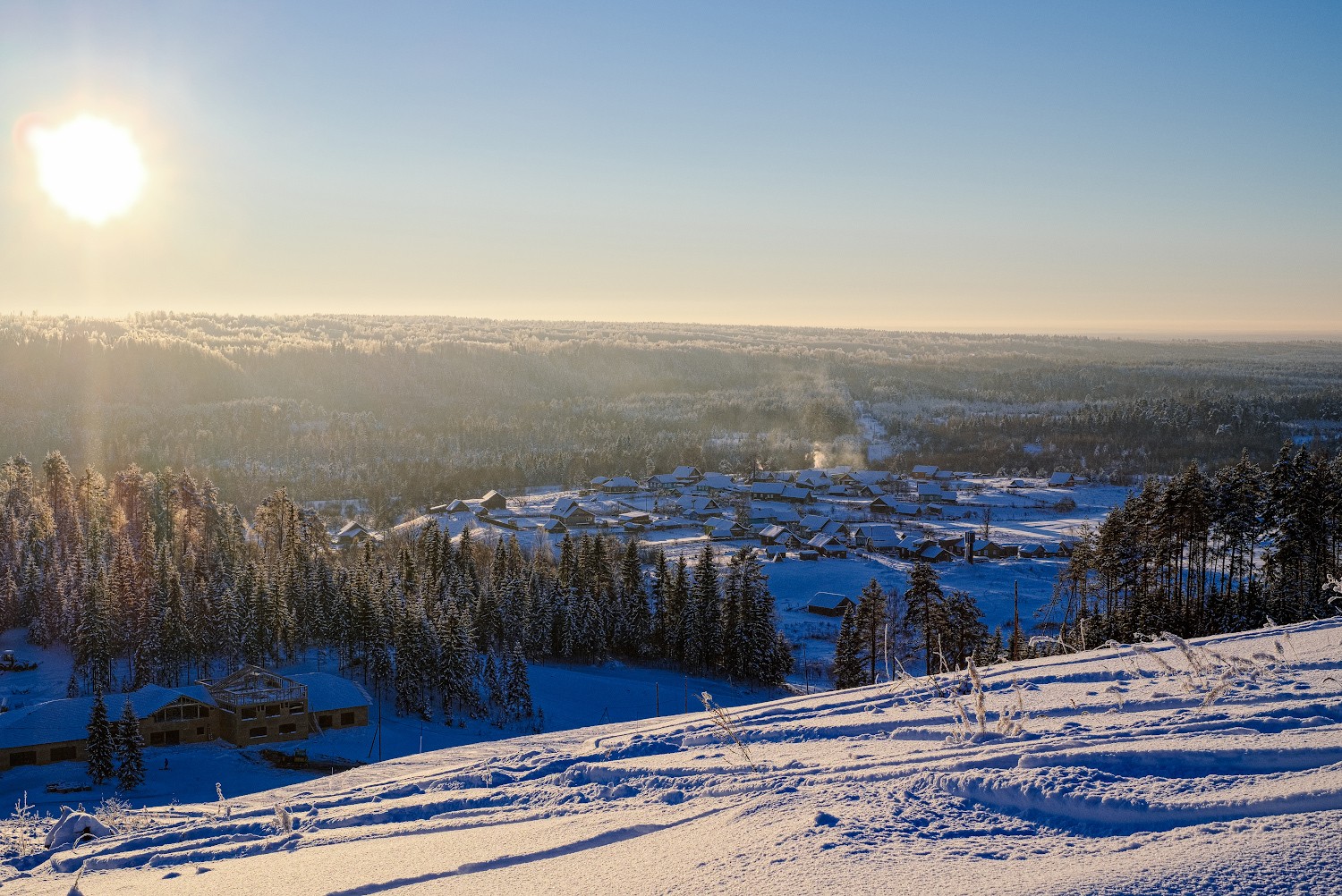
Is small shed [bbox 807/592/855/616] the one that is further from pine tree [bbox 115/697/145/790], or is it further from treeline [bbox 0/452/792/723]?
pine tree [bbox 115/697/145/790]

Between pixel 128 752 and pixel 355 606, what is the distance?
531 inches

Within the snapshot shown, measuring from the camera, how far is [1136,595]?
2756 cm

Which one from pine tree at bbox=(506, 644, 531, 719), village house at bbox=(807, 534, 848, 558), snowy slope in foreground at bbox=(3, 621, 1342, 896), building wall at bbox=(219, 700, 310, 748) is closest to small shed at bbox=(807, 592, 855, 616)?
village house at bbox=(807, 534, 848, 558)

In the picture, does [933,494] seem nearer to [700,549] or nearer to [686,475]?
[686,475]

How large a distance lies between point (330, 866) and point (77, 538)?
164 ft

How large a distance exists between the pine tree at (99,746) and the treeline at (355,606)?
353 inches

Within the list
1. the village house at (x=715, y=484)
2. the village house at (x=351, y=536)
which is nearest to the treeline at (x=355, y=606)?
the village house at (x=351, y=536)

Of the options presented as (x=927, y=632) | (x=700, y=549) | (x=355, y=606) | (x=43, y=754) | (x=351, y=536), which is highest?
(x=927, y=632)

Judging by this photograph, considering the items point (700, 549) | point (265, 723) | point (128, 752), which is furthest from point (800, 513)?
point (128, 752)

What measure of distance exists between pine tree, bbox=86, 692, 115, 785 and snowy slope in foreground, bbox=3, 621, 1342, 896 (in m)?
19.6

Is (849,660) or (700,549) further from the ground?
(849,660)

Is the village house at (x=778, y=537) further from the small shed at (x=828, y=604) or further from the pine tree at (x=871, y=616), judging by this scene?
the pine tree at (x=871, y=616)

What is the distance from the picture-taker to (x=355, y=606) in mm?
38031

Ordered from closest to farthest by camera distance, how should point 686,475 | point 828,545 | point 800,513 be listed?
point 828,545 < point 800,513 < point 686,475
